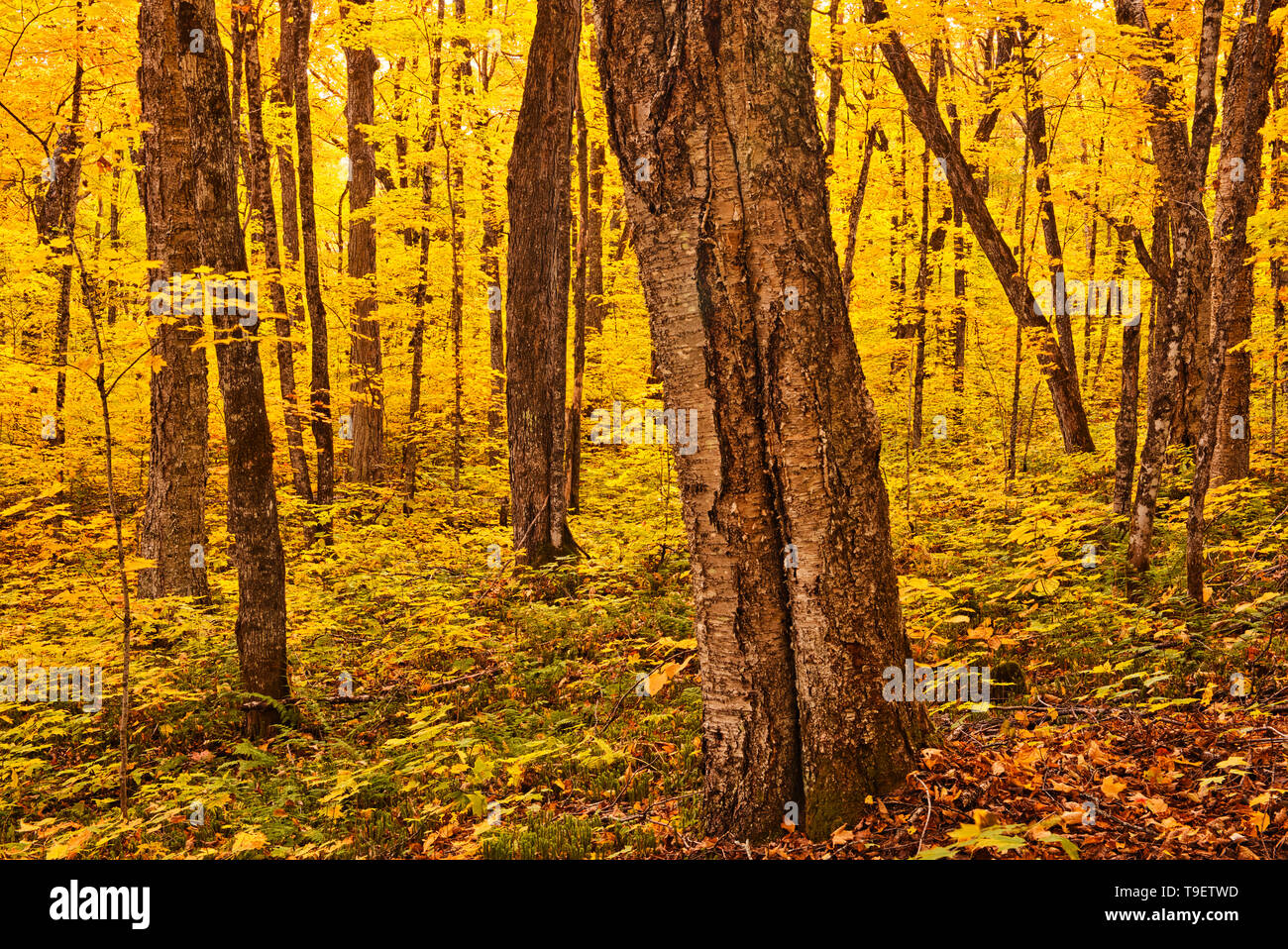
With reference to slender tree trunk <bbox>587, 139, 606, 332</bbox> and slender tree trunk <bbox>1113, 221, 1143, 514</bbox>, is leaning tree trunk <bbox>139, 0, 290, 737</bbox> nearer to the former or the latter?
slender tree trunk <bbox>1113, 221, 1143, 514</bbox>

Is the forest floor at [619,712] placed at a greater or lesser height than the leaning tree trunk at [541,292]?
lesser

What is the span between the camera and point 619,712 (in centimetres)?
586

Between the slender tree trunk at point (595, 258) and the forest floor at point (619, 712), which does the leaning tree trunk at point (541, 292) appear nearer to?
the forest floor at point (619, 712)

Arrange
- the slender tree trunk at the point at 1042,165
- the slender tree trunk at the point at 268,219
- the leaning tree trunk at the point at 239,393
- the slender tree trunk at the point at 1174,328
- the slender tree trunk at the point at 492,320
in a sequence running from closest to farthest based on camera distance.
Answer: the slender tree trunk at the point at 1174,328 → the leaning tree trunk at the point at 239,393 → the slender tree trunk at the point at 1042,165 → the slender tree trunk at the point at 268,219 → the slender tree trunk at the point at 492,320

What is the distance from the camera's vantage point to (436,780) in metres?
5.20

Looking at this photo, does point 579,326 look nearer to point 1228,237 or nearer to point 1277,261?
point 1228,237

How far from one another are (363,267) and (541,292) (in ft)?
27.6

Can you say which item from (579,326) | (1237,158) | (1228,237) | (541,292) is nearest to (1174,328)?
(1228,237)

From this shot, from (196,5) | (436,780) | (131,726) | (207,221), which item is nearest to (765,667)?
(436,780)

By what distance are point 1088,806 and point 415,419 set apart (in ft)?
46.1

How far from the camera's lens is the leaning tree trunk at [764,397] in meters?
3.34

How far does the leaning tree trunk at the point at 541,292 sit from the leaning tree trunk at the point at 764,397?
232 inches

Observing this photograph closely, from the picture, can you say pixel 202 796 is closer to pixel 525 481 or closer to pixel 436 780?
pixel 436 780

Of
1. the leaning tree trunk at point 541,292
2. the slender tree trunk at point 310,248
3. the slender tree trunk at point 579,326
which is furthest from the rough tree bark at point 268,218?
the leaning tree trunk at point 541,292
